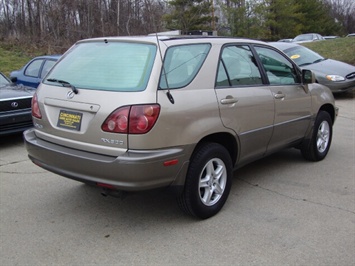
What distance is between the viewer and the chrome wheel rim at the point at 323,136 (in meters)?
5.55

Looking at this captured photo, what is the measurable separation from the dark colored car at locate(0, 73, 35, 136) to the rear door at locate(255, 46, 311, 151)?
417 centimetres

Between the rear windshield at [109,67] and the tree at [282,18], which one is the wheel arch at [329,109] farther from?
the tree at [282,18]

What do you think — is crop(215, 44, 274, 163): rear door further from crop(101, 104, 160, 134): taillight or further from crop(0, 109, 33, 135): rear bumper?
crop(0, 109, 33, 135): rear bumper

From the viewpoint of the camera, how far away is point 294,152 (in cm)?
607

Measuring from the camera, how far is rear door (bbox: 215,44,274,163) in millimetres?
3838

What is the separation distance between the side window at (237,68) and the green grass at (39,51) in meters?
11.0

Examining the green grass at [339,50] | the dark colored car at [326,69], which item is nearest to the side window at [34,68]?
the dark colored car at [326,69]

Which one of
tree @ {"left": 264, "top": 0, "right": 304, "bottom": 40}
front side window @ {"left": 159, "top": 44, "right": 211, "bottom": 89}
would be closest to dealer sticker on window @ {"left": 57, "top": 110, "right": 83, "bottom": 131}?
front side window @ {"left": 159, "top": 44, "right": 211, "bottom": 89}

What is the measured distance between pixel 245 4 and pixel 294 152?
114ft

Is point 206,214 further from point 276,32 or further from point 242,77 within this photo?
point 276,32

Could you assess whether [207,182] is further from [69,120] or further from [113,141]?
[69,120]

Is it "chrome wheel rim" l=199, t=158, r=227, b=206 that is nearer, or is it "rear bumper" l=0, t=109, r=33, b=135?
"chrome wheel rim" l=199, t=158, r=227, b=206

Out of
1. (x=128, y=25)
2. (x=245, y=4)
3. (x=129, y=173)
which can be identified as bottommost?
(x=129, y=173)

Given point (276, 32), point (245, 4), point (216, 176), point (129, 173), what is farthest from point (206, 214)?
point (276, 32)
